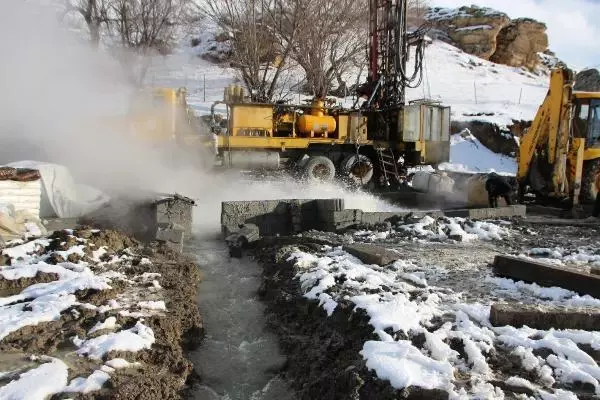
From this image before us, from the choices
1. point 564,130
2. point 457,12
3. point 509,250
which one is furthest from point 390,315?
point 457,12

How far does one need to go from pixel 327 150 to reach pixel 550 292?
9.52m

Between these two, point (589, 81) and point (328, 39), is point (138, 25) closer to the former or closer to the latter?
point (328, 39)

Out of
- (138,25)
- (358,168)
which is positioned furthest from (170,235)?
(138,25)

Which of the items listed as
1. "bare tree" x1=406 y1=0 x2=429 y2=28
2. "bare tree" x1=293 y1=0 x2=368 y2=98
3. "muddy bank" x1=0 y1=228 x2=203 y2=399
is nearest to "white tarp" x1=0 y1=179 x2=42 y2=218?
"muddy bank" x1=0 y1=228 x2=203 y2=399

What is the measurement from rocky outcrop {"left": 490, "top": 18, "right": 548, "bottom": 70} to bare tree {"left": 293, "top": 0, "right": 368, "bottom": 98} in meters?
18.2

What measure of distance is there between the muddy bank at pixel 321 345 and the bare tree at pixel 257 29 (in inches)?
599

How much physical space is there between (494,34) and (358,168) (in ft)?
87.9

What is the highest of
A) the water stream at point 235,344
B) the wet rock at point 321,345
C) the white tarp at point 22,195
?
the white tarp at point 22,195

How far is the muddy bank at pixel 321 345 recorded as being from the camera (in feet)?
10.9

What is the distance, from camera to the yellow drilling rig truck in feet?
43.1

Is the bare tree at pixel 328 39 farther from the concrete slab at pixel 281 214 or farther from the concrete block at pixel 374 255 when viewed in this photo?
the concrete block at pixel 374 255

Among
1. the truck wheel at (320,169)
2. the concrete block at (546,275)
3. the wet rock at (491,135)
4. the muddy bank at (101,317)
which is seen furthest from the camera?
the wet rock at (491,135)

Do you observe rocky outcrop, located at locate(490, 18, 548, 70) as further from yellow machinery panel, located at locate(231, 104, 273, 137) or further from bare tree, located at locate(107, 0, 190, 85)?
yellow machinery panel, located at locate(231, 104, 273, 137)

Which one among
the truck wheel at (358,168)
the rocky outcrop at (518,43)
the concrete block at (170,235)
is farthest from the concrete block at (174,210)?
the rocky outcrop at (518,43)
